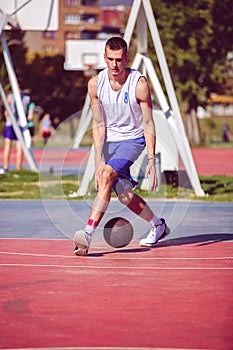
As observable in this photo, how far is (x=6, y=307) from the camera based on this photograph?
22.8 ft

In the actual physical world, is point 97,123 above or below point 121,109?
below

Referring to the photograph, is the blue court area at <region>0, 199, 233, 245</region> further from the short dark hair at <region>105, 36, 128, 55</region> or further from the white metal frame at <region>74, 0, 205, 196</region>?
the short dark hair at <region>105, 36, 128, 55</region>

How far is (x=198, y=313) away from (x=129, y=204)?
125 inches

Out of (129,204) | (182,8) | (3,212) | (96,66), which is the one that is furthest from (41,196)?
(182,8)

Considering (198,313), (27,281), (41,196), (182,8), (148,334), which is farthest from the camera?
(182,8)

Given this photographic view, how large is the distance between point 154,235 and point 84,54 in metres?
31.2

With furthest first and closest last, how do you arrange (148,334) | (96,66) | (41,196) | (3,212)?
(96,66), (41,196), (3,212), (148,334)

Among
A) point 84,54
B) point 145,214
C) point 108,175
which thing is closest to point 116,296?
point 108,175

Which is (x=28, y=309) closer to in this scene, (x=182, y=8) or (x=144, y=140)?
(x=144, y=140)

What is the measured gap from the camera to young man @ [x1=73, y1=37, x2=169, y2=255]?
9.34 m

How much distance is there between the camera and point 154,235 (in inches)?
404

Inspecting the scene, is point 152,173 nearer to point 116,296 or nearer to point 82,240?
point 82,240

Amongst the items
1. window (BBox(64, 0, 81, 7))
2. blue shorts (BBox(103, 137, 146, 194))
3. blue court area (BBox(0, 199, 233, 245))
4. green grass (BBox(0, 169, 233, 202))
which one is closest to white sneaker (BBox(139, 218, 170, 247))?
blue court area (BBox(0, 199, 233, 245))

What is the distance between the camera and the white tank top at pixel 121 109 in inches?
371
